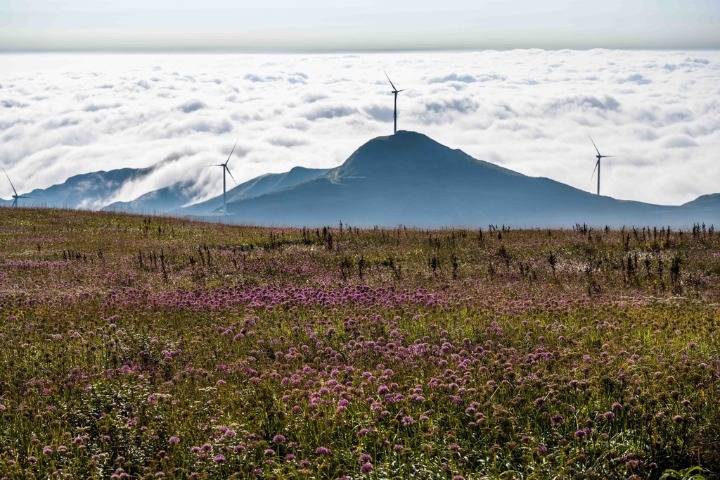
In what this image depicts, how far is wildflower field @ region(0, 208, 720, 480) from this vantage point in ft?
34.1

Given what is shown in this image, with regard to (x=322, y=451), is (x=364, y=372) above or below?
above

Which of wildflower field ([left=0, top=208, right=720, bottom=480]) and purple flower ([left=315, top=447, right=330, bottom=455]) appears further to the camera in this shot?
wildflower field ([left=0, top=208, right=720, bottom=480])

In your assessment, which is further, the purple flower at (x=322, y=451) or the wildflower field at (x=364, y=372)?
the wildflower field at (x=364, y=372)

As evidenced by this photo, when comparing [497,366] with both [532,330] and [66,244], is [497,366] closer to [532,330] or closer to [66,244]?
[532,330]

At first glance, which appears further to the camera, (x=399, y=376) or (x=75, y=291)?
(x=75, y=291)

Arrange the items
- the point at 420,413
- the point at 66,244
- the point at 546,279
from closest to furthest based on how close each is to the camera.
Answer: the point at 420,413 → the point at 546,279 → the point at 66,244

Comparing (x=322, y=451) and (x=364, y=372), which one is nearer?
(x=322, y=451)

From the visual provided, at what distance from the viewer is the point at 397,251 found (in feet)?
104

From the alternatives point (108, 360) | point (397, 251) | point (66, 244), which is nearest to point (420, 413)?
point (108, 360)

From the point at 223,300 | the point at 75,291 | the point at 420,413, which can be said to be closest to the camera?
the point at 420,413

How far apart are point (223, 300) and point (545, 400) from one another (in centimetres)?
1079

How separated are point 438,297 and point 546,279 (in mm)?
5880

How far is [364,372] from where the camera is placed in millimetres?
12414

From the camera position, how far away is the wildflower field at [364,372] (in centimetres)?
1041
